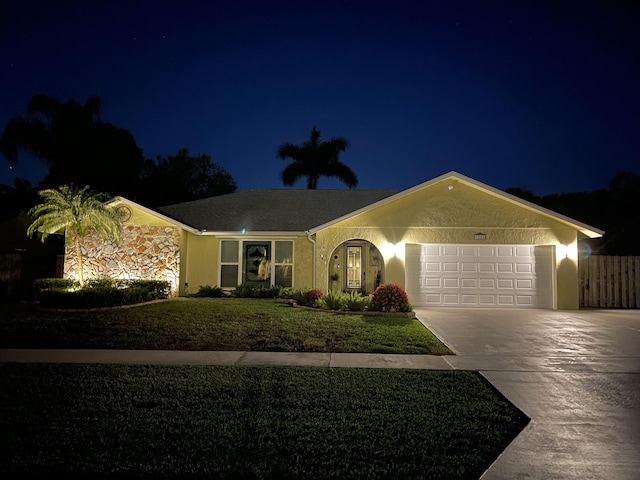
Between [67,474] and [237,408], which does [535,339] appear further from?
[67,474]

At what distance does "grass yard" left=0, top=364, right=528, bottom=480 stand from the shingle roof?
12175mm

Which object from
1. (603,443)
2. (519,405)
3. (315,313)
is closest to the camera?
(603,443)

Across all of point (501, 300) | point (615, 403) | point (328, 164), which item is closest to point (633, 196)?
point (328, 164)

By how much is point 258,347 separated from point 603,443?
549cm

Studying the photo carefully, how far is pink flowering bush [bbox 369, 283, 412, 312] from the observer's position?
12.8 metres

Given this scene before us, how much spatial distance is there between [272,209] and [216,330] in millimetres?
10830

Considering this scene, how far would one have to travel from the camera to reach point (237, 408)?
5043 millimetres

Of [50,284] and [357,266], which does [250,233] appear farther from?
[50,284]

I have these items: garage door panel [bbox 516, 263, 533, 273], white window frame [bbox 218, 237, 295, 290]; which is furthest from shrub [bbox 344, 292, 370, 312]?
garage door panel [bbox 516, 263, 533, 273]

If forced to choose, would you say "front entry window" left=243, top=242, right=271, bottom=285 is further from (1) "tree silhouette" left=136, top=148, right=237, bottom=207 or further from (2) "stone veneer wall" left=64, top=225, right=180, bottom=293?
(1) "tree silhouette" left=136, top=148, right=237, bottom=207

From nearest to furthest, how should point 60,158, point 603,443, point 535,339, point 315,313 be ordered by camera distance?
1. point 603,443
2. point 535,339
3. point 315,313
4. point 60,158

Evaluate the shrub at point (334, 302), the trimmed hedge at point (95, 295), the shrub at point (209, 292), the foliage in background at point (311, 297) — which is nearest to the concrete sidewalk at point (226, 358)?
the trimmed hedge at point (95, 295)

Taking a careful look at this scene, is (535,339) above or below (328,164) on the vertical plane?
below

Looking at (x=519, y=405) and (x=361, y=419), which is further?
(x=519, y=405)
